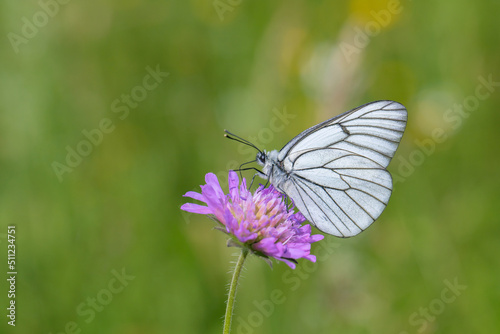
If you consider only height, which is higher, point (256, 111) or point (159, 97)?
point (159, 97)

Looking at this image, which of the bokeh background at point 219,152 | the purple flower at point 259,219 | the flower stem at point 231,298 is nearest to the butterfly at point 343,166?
the purple flower at point 259,219

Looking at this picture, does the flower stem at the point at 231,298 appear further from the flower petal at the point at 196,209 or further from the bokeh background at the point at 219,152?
the bokeh background at the point at 219,152

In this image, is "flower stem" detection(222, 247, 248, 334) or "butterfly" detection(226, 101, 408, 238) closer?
"flower stem" detection(222, 247, 248, 334)

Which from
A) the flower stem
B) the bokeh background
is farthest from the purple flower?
the bokeh background

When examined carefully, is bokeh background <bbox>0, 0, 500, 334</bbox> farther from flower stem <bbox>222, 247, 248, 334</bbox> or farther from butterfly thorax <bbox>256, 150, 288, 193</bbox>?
flower stem <bbox>222, 247, 248, 334</bbox>

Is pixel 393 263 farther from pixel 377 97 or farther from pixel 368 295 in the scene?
pixel 377 97

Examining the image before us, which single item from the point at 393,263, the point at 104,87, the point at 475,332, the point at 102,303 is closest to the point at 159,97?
the point at 104,87

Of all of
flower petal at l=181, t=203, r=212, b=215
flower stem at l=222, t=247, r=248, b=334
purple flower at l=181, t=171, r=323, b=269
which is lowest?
flower stem at l=222, t=247, r=248, b=334
